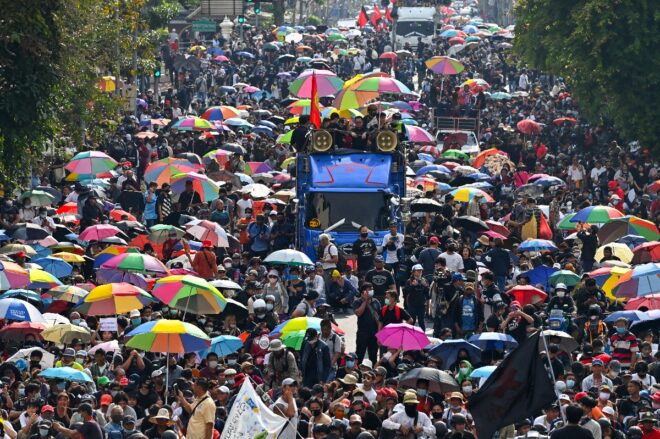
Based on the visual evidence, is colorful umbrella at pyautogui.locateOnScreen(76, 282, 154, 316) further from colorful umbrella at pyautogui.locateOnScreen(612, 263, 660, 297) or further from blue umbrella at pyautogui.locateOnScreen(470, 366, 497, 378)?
colorful umbrella at pyautogui.locateOnScreen(612, 263, 660, 297)

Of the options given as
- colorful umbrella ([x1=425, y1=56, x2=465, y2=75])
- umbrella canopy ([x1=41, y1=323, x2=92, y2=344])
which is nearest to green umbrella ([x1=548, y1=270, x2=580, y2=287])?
umbrella canopy ([x1=41, y1=323, x2=92, y2=344])

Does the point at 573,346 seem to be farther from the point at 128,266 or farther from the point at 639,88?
the point at 639,88

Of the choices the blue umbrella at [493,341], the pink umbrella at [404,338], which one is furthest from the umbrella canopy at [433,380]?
the pink umbrella at [404,338]

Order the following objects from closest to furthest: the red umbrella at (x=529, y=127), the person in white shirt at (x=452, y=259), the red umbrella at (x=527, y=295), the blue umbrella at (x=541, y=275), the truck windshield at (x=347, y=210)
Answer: the red umbrella at (x=527, y=295)
the blue umbrella at (x=541, y=275)
the person in white shirt at (x=452, y=259)
the truck windshield at (x=347, y=210)
the red umbrella at (x=529, y=127)

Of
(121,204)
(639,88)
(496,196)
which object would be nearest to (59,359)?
(121,204)

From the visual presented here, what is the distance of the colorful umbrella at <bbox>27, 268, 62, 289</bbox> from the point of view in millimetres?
24062

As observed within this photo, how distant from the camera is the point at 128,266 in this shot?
→ 2477cm

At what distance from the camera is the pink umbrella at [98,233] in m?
28.3

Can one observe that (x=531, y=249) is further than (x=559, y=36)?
No

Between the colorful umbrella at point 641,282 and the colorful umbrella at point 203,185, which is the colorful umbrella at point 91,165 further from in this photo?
the colorful umbrella at point 641,282

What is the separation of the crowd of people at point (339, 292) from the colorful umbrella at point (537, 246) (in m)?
0.06

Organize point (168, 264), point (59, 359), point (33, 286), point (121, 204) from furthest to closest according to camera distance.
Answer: point (121, 204) < point (168, 264) < point (33, 286) < point (59, 359)

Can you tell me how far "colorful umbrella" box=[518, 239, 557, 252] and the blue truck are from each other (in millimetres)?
2316

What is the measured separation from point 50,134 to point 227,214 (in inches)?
133
